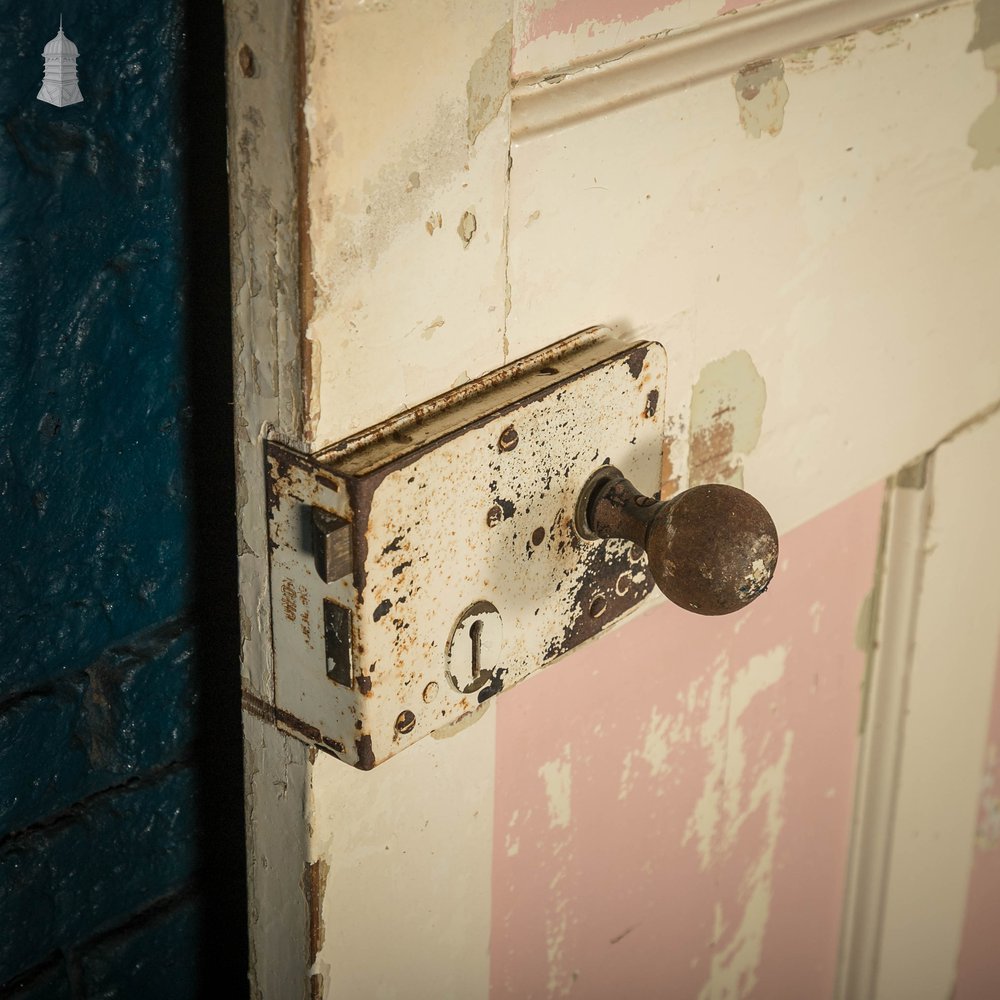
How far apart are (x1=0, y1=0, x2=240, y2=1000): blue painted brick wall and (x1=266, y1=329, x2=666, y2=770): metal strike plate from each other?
154 mm

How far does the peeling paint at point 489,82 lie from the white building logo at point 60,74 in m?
0.19

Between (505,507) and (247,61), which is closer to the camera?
(247,61)

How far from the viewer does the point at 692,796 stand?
113 centimetres

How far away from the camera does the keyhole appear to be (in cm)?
72

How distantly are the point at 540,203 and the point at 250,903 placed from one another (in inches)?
15.7

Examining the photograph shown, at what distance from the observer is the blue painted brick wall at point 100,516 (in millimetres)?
695

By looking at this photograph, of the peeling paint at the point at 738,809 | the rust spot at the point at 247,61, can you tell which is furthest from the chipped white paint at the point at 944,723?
the rust spot at the point at 247,61

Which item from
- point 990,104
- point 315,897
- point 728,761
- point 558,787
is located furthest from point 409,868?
point 990,104

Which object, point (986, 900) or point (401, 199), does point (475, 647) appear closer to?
point (401, 199)

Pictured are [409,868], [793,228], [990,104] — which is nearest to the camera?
[409,868]

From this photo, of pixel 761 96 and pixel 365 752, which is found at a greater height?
pixel 761 96

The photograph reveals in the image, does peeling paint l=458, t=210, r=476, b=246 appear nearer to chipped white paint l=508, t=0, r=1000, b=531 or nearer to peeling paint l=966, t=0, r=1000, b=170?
chipped white paint l=508, t=0, r=1000, b=531

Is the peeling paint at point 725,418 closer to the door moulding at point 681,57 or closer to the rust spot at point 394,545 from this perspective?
the door moulding at point 681,57

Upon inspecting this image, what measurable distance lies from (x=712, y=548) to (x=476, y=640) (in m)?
0.13
